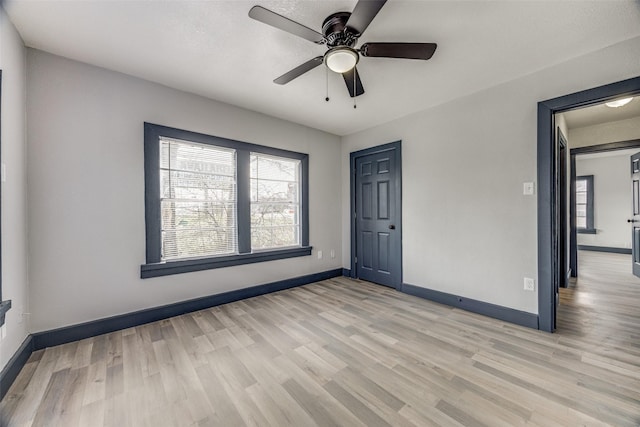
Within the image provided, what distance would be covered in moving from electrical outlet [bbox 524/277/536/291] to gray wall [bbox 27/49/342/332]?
141 inches

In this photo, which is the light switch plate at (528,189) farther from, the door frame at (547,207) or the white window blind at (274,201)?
the white window blind at (274,201)

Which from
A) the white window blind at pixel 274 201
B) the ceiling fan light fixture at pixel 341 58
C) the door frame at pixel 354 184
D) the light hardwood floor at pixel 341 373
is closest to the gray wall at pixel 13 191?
the light hardwood floor at pixel 341 373

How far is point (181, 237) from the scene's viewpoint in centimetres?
301

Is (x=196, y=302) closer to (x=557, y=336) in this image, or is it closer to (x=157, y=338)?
(x=157, y=338)

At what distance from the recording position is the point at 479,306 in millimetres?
2939

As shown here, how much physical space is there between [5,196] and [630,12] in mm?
4630

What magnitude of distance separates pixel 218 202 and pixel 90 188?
4.06 feet

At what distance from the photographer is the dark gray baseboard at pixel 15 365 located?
5.47ft

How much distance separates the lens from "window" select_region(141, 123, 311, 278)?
9.19 ft

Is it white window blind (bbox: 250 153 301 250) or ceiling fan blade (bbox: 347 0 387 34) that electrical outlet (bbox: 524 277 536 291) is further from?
white window blind (bbox: 250 153 301 250)

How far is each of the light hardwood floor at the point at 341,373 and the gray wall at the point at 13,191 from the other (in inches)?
15.1

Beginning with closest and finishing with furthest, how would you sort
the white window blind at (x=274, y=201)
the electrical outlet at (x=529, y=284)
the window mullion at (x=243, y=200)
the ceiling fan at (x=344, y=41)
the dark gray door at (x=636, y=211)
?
the ceiling fan at (x=344, y=41) → the electrical outlet at (x=529, y=284) → the window mullion at (x=243, y=200) → the white window blind at (x=274, y=201) → the dark gray door at (x=636, y=211)

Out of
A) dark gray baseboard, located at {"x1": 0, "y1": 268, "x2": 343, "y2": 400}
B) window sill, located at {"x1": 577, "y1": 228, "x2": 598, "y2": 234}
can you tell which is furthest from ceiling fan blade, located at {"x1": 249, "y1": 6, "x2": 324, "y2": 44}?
window sill, located at {"x1": 577, "y1": 228, "x2": 598, "y2": 234}

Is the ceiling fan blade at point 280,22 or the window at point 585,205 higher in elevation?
the ceiling fan blade at point 280,22
